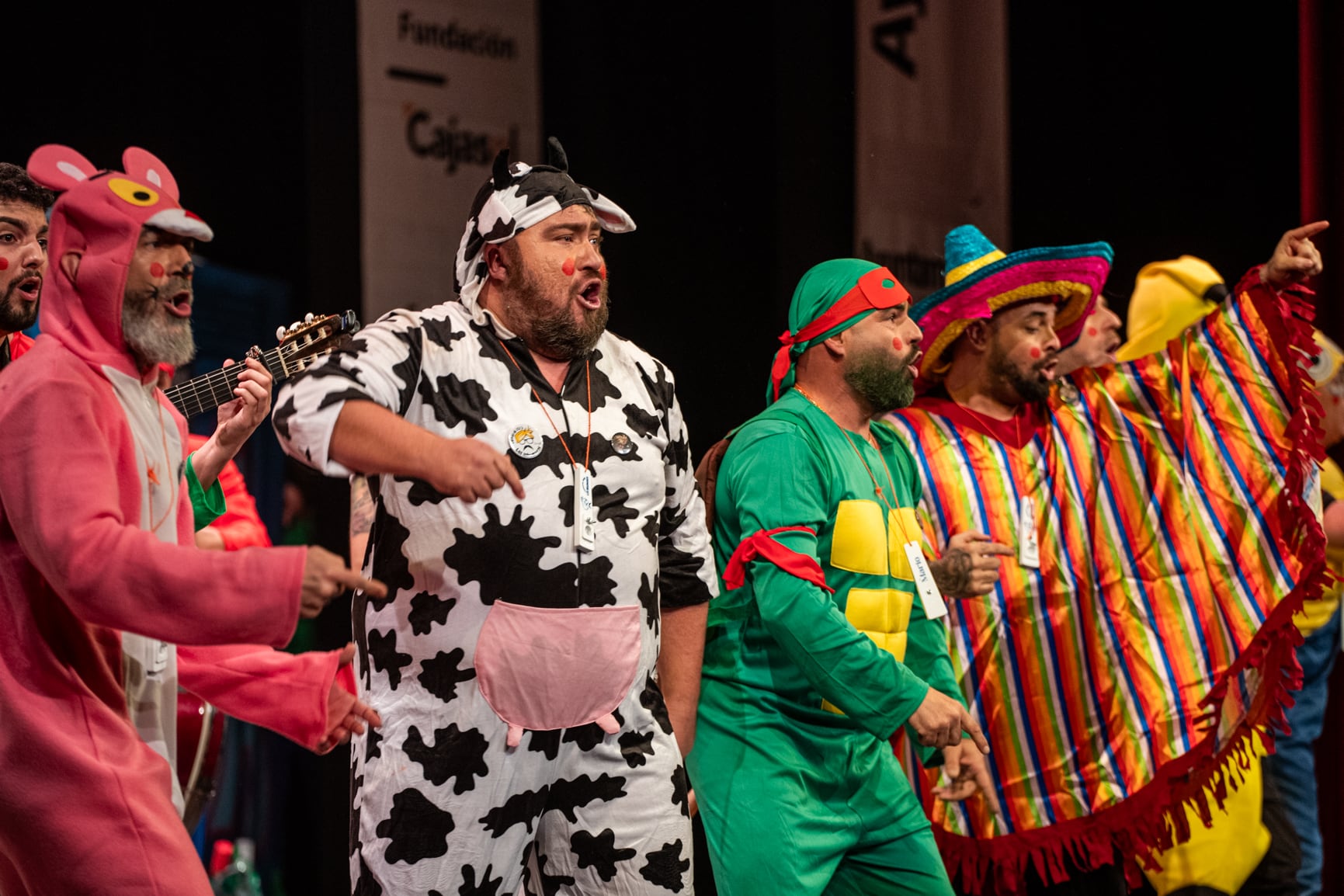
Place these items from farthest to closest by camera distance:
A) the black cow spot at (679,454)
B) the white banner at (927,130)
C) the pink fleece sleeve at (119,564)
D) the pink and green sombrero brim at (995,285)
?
the white banner at (927,130), the pink and green sombrero brim at (995,285), the black cow spot at (679,454), the pink fleece sleeve at (119,564)

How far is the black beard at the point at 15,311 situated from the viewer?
3203mm

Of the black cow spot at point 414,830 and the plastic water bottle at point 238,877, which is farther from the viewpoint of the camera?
the plastic water bottle at point 238,877

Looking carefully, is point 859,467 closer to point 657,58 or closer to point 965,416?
point 965,416

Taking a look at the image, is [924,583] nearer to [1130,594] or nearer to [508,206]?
[1130,594]

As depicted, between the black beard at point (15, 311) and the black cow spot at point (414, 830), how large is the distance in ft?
4.73

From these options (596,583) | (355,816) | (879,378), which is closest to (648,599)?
(596,583)

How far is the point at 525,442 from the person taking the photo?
2752 millimetres

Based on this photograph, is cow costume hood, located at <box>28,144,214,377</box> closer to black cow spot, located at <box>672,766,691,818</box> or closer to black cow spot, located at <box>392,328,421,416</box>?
black cow spot, located at <box>392,328,421,416</box>

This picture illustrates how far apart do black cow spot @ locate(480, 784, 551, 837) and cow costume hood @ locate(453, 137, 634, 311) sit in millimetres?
951

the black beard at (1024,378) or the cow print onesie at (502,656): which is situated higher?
the black beard at (1024,378)

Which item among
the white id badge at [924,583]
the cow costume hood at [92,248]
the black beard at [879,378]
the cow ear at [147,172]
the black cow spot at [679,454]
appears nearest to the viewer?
the cow costume hood at [92,248]

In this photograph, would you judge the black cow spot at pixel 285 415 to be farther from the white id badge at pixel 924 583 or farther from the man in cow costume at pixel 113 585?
the white id badge at pixel 924 583

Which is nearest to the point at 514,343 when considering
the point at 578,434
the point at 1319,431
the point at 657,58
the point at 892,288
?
the point at 578,434

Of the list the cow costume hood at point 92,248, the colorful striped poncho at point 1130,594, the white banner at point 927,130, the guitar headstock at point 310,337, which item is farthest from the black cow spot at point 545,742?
the white banner at point 927,130
